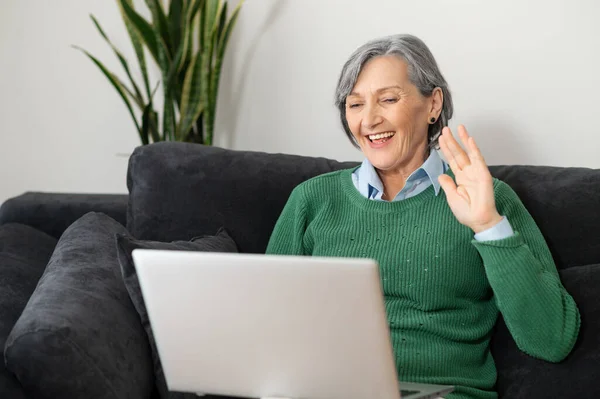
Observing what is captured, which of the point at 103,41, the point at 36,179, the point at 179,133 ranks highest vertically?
the point at 103,41

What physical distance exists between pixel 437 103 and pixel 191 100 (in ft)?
4.23

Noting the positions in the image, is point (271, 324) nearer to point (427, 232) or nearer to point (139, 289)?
point (139, 289)

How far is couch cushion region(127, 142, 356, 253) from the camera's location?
2426mm

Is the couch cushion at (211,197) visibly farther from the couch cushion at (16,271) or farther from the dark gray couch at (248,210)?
the couch cushion at (16,271)

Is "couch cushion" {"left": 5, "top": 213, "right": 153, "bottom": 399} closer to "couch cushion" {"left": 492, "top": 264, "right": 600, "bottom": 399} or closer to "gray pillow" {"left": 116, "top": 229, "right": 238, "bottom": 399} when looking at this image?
"gray pillow" {"left": 116, "top": 229, "right": 238, "bottom": 399}

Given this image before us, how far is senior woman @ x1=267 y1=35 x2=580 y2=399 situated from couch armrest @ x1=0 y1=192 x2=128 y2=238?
70cm

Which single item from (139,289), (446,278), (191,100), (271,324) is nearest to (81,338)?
(139,289)

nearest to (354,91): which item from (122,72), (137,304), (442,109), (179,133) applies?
(442,109)

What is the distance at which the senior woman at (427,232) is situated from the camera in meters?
1.93

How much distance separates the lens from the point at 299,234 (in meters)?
2.28

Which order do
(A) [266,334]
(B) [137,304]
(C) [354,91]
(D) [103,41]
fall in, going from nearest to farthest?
(A) [266,334] → (B) [137,304] → (C) [354,91] → (D) [103,41]

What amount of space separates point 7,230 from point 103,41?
1214 millimetres

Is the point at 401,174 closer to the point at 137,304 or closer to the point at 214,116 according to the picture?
the point at 137,304

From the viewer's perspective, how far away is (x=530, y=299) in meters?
1.90
